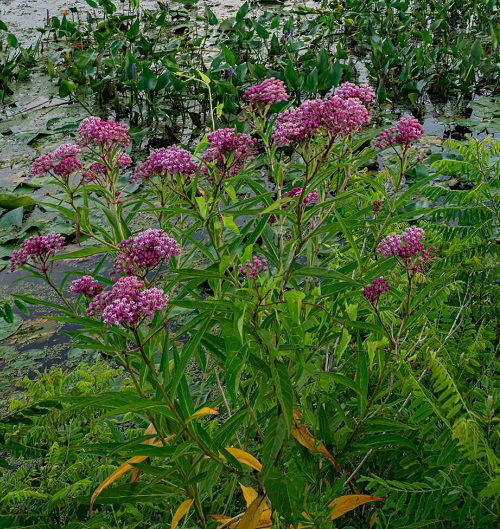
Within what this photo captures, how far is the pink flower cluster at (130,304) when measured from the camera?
131cm

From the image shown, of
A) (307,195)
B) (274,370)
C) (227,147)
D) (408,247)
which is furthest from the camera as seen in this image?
(307,195)

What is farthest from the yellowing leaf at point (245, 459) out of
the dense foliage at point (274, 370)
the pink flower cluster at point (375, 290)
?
the pink flower cluster at point (375, 290)

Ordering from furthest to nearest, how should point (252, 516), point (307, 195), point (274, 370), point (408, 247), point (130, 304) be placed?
point (307, 195), point (408, 247), point (252, 516), point (274, 370), point (130, 304)

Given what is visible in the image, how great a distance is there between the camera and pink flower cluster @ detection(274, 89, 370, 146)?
166 centimetres

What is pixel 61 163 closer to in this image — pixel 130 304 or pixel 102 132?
pixel 102 132

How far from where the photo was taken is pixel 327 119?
1656 millimetres

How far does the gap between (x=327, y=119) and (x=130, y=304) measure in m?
0.67

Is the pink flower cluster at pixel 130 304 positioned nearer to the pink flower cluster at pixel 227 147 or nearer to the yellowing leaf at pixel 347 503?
the pink flower cluster at pixel 227 147

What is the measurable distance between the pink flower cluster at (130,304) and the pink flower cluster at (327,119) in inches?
21.9

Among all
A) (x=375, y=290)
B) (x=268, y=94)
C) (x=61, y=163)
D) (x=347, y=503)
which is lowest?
(x=347, y=503)

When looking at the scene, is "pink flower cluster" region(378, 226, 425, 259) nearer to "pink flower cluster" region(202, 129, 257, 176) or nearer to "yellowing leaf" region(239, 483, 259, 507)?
"pink flower cluster" region(202, 129, 257, 176)

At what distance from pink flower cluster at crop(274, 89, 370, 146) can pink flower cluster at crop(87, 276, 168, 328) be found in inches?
21.9

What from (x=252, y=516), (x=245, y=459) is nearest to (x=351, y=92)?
(x=245, y=459)

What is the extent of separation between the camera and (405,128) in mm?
1887
